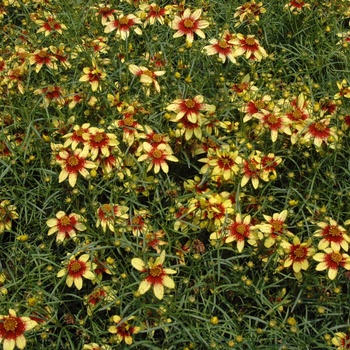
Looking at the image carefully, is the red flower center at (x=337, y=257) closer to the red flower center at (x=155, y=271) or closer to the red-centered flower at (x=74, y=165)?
the red flower center at (x=155, y=271)

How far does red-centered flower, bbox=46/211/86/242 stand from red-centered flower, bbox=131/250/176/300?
0.37m

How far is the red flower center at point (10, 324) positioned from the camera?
2.12 metres

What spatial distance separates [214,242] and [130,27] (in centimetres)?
140

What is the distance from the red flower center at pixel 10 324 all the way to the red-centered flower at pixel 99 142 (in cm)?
78

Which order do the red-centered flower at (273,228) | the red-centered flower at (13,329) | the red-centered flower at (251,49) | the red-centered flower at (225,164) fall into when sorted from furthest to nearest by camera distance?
the red-centered flower at (251,49) → the red-centered flower at (225,164) → the red-centered flower at (273,228) → the red-centered flower at (13,329)

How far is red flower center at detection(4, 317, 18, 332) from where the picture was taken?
2.12 metres

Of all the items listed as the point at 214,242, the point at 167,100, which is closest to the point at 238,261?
the point at 214,242

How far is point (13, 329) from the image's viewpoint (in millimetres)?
2125

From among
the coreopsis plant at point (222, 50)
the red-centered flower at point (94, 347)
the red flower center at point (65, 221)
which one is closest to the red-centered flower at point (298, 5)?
the coreopsis plant at point (222, 50)

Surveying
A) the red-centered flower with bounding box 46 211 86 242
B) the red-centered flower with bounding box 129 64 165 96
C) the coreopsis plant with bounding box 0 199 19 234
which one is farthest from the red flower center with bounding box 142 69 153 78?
the coreopsis plant with bounding box 0 199 19 234

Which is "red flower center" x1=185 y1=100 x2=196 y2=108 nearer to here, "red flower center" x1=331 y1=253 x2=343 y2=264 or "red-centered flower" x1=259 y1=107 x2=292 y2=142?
"red-centered flower" x1=259 y1=107 x2=292 y2=142

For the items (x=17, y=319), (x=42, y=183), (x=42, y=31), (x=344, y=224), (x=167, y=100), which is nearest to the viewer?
(x=17, y=319)

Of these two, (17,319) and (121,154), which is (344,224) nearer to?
(121,154)

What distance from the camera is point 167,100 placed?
2967 millimetres
